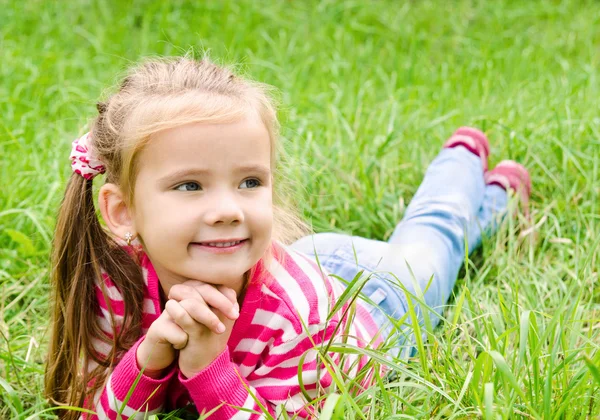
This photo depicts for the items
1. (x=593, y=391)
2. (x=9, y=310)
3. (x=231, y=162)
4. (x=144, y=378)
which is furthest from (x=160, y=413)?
(x=593, y=391)

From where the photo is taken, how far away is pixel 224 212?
1711 millimetres

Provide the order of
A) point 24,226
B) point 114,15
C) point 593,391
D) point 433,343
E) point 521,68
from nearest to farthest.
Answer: point 593,391 < point 433,343 < point 24,226 < point 521,68 < point 114,15

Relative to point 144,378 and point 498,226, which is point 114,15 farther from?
point 144,378

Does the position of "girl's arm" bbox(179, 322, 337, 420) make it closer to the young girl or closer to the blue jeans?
the young girl

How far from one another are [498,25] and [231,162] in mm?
4071

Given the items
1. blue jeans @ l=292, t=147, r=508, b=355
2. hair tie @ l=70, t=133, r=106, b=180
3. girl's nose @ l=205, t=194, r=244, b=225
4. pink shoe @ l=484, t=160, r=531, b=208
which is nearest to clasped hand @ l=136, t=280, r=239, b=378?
girl's nose @ l=205, t=194, r=244, b=225

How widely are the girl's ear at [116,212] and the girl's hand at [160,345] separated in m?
0.25

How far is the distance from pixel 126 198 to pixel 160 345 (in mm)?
359

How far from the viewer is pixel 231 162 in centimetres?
175

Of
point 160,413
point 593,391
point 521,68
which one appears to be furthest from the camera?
point 521,68

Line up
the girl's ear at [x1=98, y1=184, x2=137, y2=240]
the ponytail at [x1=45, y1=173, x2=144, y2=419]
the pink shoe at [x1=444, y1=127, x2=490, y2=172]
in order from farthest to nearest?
1. the pink shoe at [x1=444, y1=127, x2=490, y2=172]
2. the ponytail at [x1=45, y1=173, x2=144, y2=419]
3. the girl's ear at [x1=98, y1=184, x2=137, y2=240]

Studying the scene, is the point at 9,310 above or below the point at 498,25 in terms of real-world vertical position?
below

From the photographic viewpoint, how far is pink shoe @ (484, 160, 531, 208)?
121 inches

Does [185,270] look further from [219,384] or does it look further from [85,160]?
[85,160]
